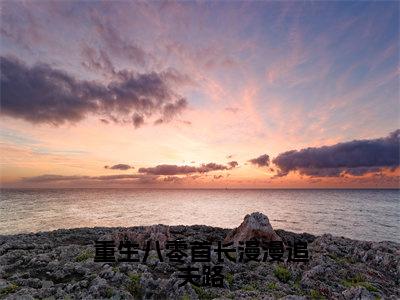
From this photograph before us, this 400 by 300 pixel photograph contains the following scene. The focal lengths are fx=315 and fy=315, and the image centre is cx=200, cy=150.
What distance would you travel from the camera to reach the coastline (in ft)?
63.6

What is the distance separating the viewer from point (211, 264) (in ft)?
Answer: 80.1

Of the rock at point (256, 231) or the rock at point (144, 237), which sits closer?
the rock at point (144, 237)

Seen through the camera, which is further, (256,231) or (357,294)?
(256,231)

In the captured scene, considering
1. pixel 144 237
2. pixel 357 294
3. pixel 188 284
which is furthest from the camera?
pixel 144 237

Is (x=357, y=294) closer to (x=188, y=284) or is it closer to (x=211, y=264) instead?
(x=211, y=264)

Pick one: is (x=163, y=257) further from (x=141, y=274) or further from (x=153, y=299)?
(x=153, y=299)

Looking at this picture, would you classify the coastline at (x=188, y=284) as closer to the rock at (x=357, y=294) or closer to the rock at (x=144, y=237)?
the rock at (x=357, y=294)

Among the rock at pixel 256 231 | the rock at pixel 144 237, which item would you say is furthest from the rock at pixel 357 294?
the rock at pixel 144 237

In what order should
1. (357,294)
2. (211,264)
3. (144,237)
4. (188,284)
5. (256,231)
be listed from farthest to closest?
1. (144,237)
2. (256,231)
3. (211,264)
4. (188,284)
5. (357,294)

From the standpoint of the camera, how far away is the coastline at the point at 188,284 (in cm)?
1938

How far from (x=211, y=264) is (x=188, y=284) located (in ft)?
15.2

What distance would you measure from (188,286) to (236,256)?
334 inches

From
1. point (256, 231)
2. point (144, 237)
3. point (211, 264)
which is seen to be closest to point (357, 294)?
point (211, 264)

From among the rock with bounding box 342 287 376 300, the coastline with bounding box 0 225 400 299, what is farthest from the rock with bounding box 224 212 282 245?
the rock with bounding box 342 287 376 300
